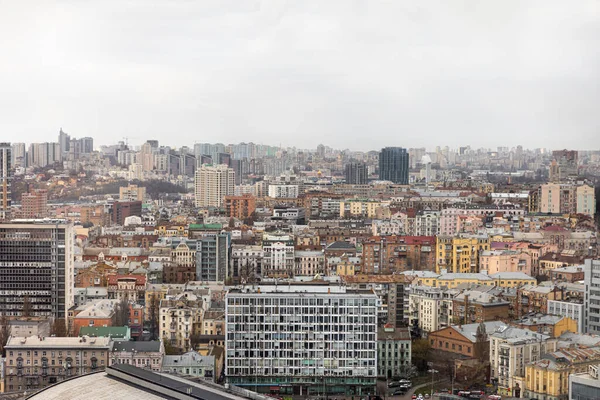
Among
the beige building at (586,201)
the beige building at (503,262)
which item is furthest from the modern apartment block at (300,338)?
the beige building at (586,201)

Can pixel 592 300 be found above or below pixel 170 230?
below

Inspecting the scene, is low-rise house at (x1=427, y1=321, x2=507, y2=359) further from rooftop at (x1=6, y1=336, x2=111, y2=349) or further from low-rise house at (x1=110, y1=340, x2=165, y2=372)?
rooftop at (x1=6, y1=336, x2=111, y2=349)

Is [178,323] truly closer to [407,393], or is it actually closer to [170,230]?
[407,393]

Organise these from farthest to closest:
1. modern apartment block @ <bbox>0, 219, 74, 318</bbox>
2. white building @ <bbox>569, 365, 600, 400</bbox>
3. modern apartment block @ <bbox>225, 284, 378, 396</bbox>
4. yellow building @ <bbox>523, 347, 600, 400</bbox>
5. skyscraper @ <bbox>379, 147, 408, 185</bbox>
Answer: skyscraper @ <bbox>379, 147, 408, 185</bbox> → modern apartment block @ <bbox>0, 219, 74, 318</bbox> → modern apartment block @ <bbox>225, 284, 378, 396</bbox> → yellow building @ <bbox>523, 347, 600, 400</bbox> → white building @ <bbox>569, 365, 600, 400</bbox>

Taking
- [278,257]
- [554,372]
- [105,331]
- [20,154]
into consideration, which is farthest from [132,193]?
[554,372]

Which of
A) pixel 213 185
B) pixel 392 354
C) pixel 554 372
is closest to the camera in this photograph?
pixel 554 372

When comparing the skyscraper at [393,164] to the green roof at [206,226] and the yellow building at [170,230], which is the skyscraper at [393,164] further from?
the green roof at [206,226]

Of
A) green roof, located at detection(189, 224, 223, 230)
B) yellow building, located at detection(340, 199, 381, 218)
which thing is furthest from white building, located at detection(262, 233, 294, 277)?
yellow building, located at detection(340, 199, 381, 218)

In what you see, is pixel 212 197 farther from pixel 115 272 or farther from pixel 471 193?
pixel 115 272
